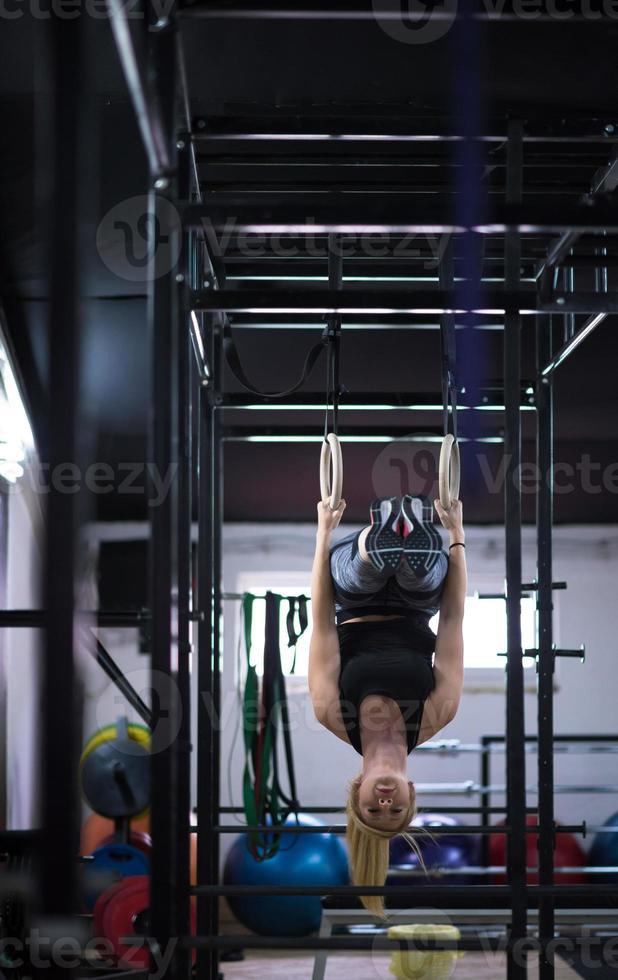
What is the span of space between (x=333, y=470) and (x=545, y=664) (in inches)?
38.0

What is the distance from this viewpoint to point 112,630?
7.64 metres

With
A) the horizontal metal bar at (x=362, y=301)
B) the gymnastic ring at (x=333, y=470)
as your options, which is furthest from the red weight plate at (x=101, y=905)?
the horizontal metal bar at (x=362, y=301)

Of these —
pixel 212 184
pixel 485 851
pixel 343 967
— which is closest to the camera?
pixel 212 184

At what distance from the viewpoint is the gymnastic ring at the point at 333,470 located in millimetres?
3047

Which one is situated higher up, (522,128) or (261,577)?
(522,128)

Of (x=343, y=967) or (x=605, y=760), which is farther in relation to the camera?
(x=605, y=760)

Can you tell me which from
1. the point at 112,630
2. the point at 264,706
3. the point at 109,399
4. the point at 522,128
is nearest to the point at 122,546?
the point at 112,630

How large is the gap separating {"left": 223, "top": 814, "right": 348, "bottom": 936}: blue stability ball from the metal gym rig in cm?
249

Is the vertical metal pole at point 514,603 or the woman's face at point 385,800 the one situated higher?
the vertical metal pole at point 514,603

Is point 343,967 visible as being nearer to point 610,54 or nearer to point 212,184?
point 212,184

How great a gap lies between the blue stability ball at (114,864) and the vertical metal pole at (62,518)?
451cm

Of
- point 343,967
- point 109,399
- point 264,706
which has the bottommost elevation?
A: point 343,967

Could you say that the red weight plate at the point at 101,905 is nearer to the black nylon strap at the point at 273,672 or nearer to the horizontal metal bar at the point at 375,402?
the black nylon strap at the point at 273,672

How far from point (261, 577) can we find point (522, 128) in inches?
202
